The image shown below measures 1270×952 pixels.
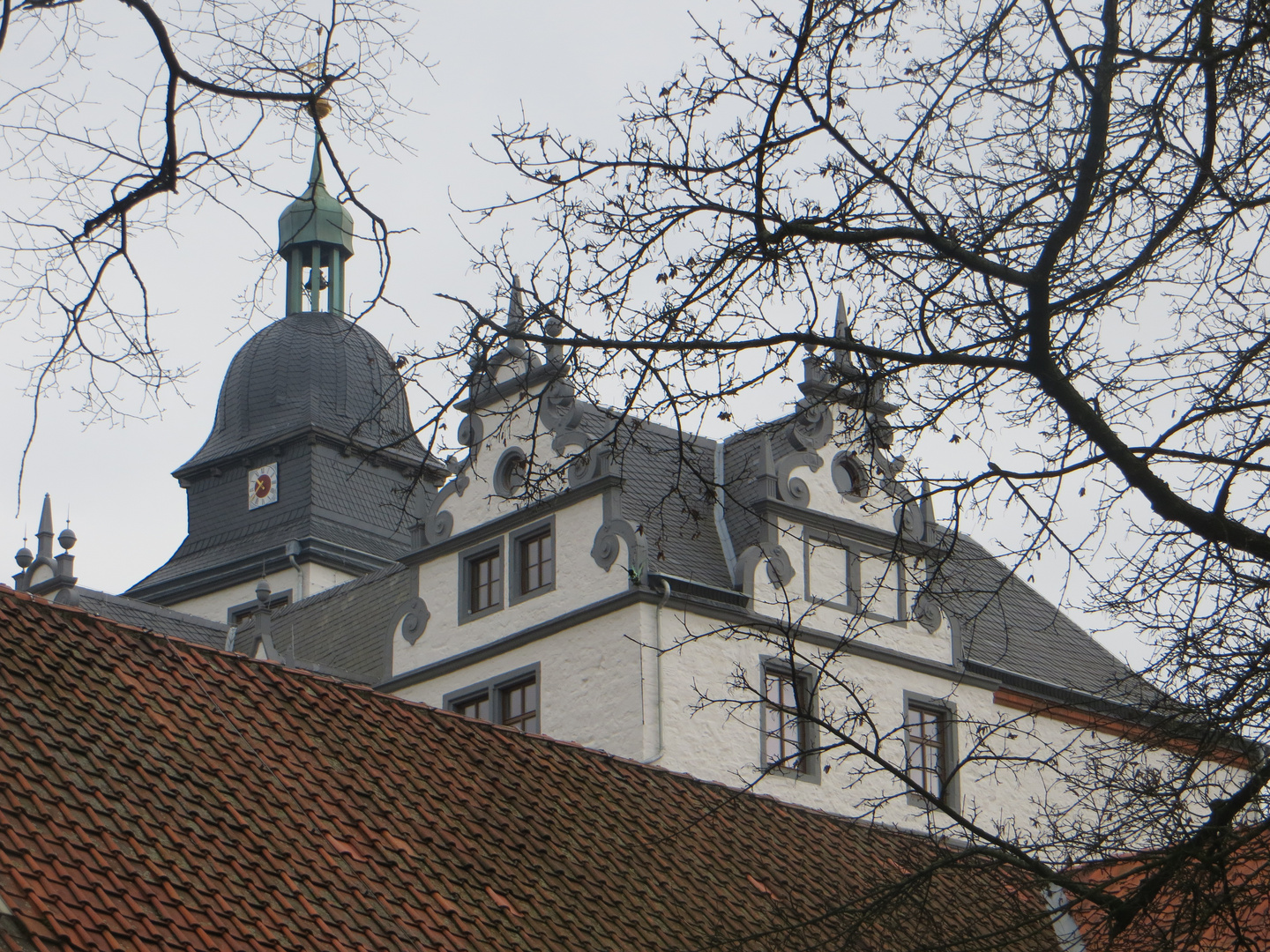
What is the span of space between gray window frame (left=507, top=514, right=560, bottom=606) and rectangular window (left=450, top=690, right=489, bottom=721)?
1.24m

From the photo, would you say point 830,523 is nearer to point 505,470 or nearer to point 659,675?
point 659,675

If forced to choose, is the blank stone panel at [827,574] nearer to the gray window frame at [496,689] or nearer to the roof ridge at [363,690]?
the gray window frame at [496,689]

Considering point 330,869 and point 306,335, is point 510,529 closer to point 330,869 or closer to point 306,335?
point 330,869

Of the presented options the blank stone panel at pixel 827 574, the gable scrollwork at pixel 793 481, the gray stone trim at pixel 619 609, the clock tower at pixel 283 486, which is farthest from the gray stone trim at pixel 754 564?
the clock tower at pixel 283 486

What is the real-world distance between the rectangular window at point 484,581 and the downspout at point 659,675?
260 centimetres

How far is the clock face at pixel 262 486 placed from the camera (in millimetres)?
48750

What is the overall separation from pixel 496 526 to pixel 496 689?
2.17 meters

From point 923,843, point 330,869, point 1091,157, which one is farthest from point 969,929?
point 330,869

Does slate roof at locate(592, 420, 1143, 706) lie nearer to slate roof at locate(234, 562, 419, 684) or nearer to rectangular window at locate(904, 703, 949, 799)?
rectangular window at locate(904, 703, 949, 799)

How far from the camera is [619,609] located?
24109 millimetres

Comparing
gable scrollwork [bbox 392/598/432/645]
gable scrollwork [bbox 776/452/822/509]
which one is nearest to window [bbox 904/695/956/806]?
gable scrollwork [bbox 776/452/822/509]

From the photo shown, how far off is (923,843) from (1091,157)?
4.50 metres

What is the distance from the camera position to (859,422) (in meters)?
9.27

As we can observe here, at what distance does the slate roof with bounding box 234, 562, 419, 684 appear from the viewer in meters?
29.7
